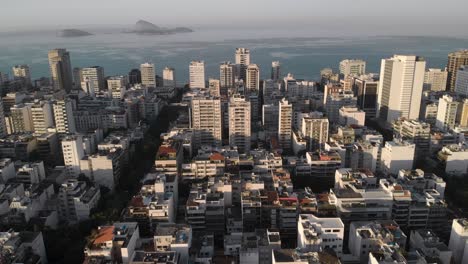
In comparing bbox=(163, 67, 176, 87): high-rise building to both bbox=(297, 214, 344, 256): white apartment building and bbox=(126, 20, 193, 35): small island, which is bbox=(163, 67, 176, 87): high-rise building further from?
bbox=(126, 20, 193, 35): small island

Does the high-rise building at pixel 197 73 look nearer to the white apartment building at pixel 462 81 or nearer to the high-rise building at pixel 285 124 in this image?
the high-rise building at pixel 285 124

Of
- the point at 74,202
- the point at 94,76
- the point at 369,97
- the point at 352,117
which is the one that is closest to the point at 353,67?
the point at 369,97

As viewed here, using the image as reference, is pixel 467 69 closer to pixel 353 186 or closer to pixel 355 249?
pixel 353 186

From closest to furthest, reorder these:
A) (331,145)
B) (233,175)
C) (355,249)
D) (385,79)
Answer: (355,249), (233,175), (331,145), (385,79)

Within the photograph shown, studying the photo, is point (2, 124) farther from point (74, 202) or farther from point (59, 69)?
point (59, 69)

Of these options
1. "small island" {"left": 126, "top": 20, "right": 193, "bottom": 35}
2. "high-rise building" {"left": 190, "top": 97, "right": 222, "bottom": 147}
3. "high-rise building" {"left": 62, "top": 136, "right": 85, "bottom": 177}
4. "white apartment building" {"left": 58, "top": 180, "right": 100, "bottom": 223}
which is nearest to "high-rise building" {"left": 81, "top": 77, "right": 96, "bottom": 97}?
"high-rise building" {"left": 190, "top": 97, "right": 222, "bottom": 147}

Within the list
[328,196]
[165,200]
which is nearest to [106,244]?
[165,200]

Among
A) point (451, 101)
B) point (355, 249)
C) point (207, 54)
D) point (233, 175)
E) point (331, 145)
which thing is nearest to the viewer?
point (355, 249)
